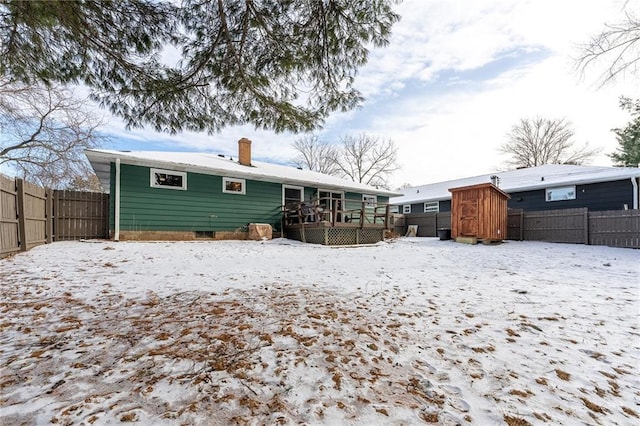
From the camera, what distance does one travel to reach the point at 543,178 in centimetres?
1541

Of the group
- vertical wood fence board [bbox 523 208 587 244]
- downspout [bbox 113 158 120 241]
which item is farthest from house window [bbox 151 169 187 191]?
vertical wood fence board [bbox 523 208 587 244]

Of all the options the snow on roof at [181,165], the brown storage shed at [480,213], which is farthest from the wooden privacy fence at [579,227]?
the snow on roof at [181,165]

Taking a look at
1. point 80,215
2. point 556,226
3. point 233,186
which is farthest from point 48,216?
point 556,226

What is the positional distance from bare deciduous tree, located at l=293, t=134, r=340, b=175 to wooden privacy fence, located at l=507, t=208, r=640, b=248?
20244 millimetres

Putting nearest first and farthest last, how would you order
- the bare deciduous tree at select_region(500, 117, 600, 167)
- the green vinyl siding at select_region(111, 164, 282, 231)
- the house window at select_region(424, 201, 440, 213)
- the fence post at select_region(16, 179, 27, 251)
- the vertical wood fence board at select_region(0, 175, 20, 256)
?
the vertical wood fence board at select_region(0, 175, 20, 256) < the fence post at select_region(16, 179, 27, 251) < the green vinyl siding at select_region(111, 164, 282, 231) < the house window at select_region(424, 201, 440, 213) < the bare deciduous tree at select_region(500, 117, 600, 167)

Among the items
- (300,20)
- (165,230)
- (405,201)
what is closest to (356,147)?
(405,201)

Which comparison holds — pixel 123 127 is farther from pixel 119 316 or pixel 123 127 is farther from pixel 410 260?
pixel 410 260

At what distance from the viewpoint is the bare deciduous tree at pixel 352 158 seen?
29969 millimetres

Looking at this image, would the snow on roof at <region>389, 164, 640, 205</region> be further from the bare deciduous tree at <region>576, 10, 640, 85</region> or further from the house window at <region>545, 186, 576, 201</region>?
the bare deciduous tree at <region>576, 10, 640, 85</region>

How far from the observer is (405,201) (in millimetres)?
21672

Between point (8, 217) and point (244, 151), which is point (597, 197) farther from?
point (8, 217)

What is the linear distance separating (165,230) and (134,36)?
7.46m

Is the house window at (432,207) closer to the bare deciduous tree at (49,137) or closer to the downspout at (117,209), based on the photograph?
the downspout at (117,209)

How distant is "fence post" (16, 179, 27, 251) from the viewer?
19.6 feet
